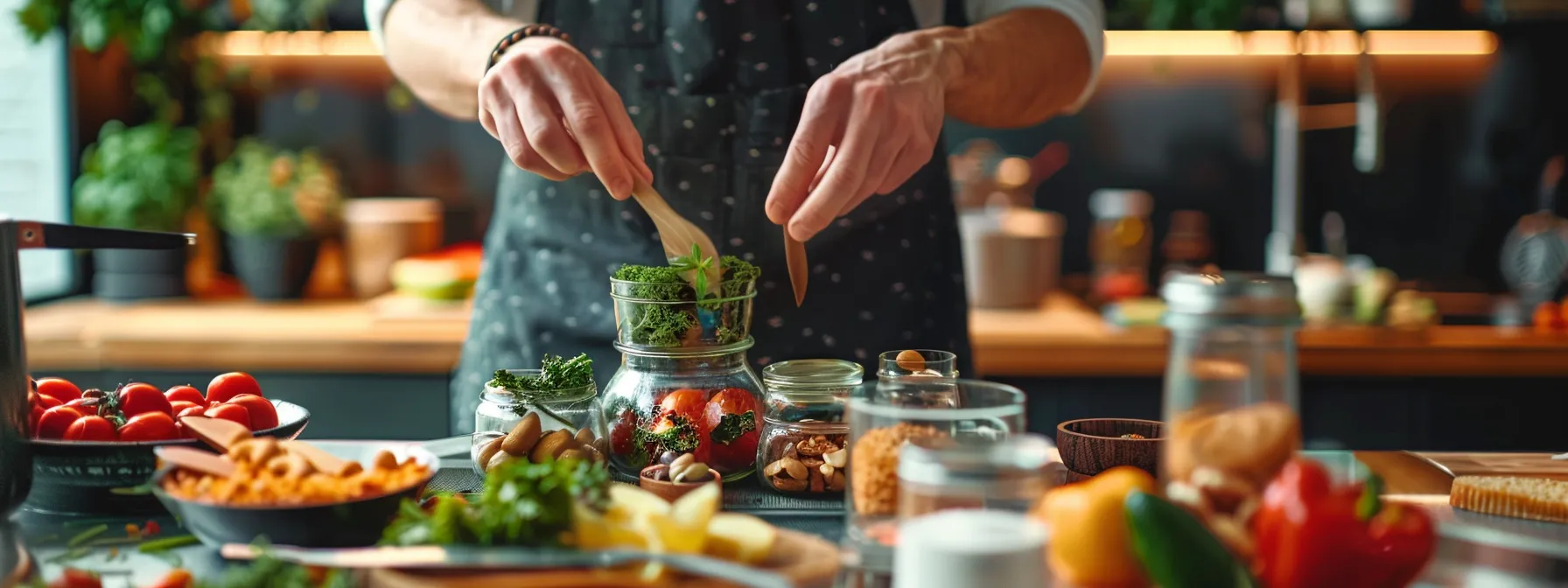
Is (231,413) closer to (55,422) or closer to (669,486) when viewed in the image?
(55,422)

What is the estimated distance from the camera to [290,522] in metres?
0.79

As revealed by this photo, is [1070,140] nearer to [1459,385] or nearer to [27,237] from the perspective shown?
[1459,385]

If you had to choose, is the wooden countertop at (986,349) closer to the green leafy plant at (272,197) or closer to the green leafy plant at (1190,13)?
the green leafy plant at (272,197)

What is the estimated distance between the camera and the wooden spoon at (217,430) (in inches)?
35.0

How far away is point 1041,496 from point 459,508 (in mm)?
340

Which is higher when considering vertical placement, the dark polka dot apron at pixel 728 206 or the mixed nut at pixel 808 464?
the dark polka dot apron at pixel 728 206

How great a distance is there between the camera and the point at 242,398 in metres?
1.00

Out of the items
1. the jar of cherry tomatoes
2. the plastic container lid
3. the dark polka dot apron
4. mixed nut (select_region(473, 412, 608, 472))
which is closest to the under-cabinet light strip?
the plastic container lid

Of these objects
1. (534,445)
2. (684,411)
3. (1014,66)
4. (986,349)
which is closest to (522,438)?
(534,445)

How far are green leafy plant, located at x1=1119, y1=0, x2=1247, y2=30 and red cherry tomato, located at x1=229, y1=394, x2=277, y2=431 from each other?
2129 mm

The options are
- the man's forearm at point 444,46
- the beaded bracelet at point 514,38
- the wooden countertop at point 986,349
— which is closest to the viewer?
the beaded bracelet at point 514,38

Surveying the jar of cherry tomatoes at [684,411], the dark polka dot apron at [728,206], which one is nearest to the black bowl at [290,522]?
the jar of cherry tomatoes at [684,411]

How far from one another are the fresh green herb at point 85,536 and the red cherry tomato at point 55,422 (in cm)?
10

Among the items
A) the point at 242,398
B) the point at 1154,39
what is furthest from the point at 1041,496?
the point at 1154,39
